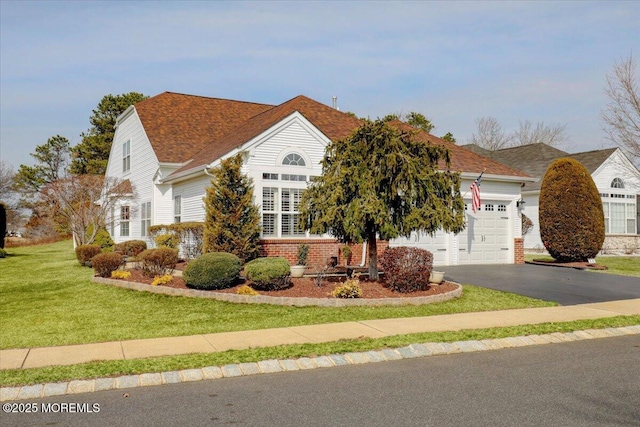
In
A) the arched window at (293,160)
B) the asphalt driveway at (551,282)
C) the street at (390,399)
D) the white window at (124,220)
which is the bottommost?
the street at (390,399)

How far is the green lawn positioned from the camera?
911 cm

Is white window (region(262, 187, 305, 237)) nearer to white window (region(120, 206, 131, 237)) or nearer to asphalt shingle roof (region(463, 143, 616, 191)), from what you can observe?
white window (region(120, 206, 131, 237))

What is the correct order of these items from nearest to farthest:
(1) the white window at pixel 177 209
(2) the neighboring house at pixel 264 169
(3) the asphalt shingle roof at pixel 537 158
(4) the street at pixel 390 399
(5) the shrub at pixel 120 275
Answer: (4) the street at pixel 390 399 < (5) the shrub at pixel 120 275 < (2) the neighboring house at pixel 264 169 < (1) the white window at pixel 177 209 < (3) the asphalt shingle roof at pixel 537 158

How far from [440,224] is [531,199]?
18.0 meters

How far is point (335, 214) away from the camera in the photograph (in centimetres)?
1280

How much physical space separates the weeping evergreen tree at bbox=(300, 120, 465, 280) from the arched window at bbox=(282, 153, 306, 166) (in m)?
4.59

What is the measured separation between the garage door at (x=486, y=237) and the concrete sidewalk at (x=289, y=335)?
9237 mm

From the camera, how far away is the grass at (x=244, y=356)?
6.46 m

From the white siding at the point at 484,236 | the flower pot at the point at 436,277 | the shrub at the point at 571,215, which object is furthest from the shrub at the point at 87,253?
the shrub at the point at 571,215

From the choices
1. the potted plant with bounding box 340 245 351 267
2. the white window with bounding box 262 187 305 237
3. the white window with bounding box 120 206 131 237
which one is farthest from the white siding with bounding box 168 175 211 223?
the white window with bounding box 120 206 131 237

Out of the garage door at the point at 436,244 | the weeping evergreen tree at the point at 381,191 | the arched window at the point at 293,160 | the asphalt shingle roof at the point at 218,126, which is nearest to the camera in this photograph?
the weeping evergreen tree at the point at 381,191

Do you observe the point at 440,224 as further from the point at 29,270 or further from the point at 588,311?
the point at 29,270

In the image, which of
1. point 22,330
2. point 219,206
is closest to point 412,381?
point 22,330

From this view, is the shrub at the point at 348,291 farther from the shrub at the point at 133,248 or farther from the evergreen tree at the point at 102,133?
the evergreen tree at the point at 102,133
